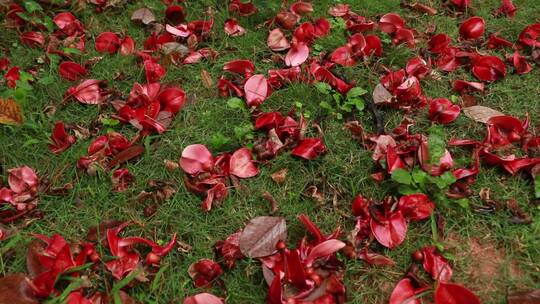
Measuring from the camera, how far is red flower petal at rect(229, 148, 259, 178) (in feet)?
6.43

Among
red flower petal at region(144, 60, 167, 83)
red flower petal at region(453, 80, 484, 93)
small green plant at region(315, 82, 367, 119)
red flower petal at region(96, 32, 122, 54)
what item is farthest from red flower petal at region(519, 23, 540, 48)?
red flower petal at region(96, 32, 122, 54)

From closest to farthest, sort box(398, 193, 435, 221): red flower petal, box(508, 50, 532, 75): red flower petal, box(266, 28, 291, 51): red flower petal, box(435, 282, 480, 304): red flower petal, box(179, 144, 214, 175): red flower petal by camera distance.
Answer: box(435, 282, 480, 304): red flower petal < box(398, 193, 435, 221): red flower petal < box(179, 144, 214, 175): red flower petal < box(508, 50, 532, 75): red flower petal < box(266, 28, 291, 51): red flower petal

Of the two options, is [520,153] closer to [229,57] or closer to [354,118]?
[354,118]

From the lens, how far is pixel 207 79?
239 cm

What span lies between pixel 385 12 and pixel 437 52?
451 mm

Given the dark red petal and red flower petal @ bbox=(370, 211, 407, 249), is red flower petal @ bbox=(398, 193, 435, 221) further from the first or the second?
the dark red petal

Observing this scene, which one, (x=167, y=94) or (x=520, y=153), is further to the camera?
(x=167, y=94)

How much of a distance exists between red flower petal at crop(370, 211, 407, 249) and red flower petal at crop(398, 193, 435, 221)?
41mm

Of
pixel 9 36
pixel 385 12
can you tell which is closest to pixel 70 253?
pixel 9 36

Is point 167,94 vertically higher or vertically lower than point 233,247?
higher

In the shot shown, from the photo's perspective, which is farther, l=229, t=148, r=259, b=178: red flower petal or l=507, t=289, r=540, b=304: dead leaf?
l=229, t=148, r=259, b=178: red flower petal

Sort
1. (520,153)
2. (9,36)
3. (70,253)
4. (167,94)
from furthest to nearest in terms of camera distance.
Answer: (9,36)
(167,94)
(520,153)
(70,253)

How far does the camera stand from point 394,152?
1.91 meters

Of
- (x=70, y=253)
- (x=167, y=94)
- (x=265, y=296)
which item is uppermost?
(x=167, y=94)
